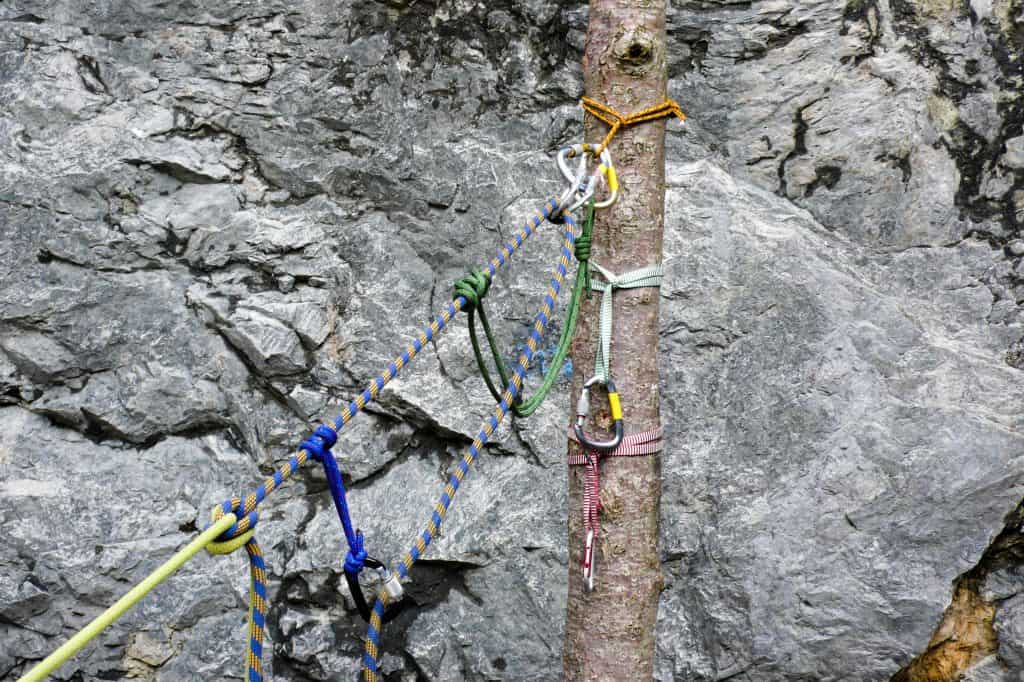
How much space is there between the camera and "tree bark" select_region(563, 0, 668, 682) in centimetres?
171

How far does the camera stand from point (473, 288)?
5.09 feet

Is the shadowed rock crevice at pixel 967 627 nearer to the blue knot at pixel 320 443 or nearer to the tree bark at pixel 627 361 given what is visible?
the tree bark at pixel 627 361

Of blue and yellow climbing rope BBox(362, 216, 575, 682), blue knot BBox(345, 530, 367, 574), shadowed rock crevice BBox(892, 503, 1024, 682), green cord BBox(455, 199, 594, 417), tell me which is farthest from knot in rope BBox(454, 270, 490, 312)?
shadowed rock crevice BBox(892, 503, 1024, 682)

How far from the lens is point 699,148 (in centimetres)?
268

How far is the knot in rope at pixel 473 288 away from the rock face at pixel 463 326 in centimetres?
104

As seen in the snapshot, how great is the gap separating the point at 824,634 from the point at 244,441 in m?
1.80

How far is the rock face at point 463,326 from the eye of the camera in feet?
7.91

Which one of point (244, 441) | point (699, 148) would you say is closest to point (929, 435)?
point (699, 148)

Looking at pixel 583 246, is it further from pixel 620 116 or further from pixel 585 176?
pixel 620 116

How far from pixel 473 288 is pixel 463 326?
108 cm

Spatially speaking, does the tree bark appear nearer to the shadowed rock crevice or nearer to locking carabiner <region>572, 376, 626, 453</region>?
locking carabiner <region>572, 376, 626, 453</region>

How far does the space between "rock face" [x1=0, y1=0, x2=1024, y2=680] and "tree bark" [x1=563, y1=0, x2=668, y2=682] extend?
73cm

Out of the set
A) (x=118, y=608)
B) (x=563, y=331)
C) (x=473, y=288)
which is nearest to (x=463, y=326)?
(x=563, y=331)

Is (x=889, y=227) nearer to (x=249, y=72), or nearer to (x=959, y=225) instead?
(x=959, y=225)
